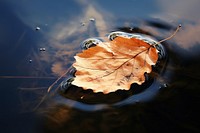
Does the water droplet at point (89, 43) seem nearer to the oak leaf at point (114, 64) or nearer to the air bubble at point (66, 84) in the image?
the oak leaf at point (114, 64)

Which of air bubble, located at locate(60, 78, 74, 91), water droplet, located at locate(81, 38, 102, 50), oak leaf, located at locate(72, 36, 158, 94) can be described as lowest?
air bubble, located at locate(60, 78, 74, 91)

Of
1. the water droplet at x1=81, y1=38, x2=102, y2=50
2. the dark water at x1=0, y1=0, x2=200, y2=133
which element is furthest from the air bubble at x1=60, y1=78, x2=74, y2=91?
the water droplet at x1=81, y1=38, x2=102, y2=50

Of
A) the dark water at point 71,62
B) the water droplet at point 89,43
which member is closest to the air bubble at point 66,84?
the dark water at point 71,62

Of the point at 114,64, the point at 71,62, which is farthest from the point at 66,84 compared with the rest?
the point at 114,64

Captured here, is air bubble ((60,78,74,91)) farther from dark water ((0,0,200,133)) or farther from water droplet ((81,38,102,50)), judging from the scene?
water droplet ((81,38,102,50))

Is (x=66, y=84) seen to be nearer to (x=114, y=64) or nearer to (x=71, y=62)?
(x=71, y=62)

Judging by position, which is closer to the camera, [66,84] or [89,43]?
[66,84]
